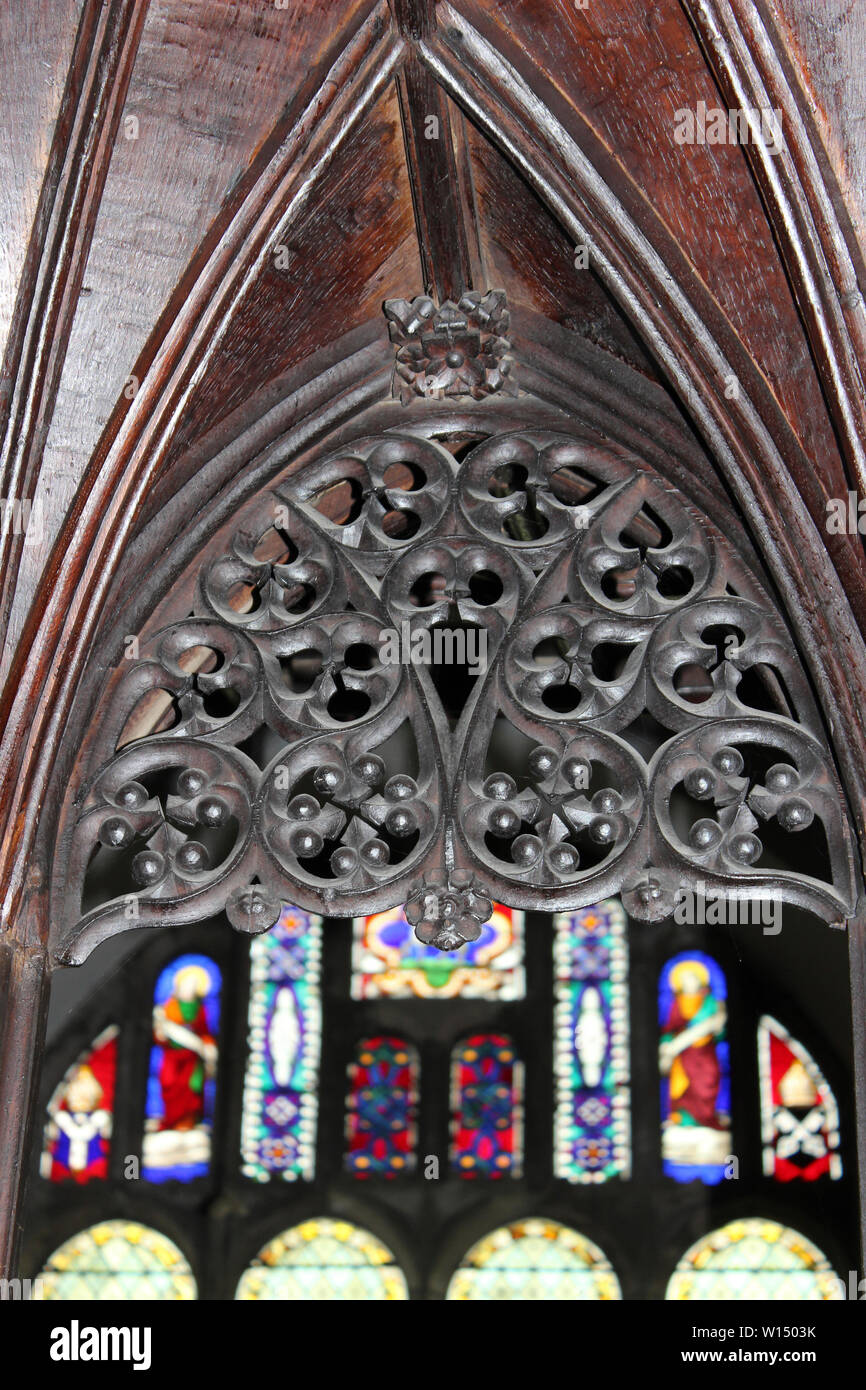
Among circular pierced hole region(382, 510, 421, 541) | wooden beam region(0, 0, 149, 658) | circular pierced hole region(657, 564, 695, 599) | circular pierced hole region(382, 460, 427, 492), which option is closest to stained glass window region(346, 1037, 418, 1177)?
circular pierced hole region(657, 564, 695, 599)

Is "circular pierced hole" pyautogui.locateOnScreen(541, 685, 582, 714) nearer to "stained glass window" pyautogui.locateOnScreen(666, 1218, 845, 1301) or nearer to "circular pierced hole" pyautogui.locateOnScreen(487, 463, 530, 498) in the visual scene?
"stained glass window" pyautogui.locateOnScreen(666, 1218, 845, 1301)

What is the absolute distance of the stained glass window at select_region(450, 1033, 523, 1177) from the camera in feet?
30.0

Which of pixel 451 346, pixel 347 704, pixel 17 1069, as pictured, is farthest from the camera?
pixel 347 704

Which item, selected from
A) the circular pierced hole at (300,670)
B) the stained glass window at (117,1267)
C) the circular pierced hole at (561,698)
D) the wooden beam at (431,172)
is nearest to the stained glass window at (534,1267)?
the stained glass window at (117,1267)

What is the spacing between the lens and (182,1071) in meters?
9.28

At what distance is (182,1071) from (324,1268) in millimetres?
1141

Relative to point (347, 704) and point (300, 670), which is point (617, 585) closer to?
point (300, 670)

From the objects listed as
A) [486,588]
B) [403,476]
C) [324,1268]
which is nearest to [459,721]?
[403,476]
